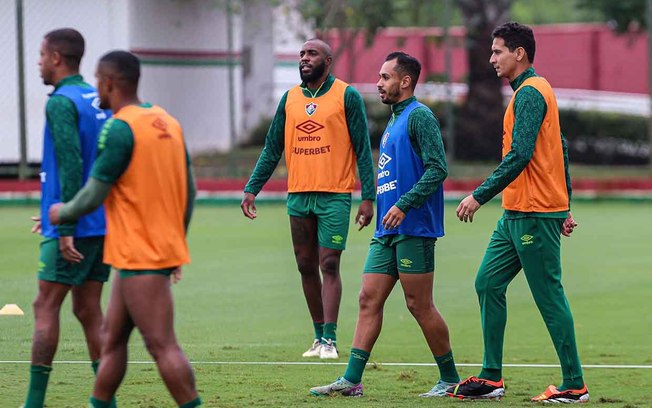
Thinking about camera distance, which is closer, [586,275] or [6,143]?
[586,275]

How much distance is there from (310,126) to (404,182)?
1866 millimetres

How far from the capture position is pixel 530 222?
8.80 metres

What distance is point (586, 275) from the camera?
16016 millimetres

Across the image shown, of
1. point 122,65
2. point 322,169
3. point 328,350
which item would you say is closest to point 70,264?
point 122,65

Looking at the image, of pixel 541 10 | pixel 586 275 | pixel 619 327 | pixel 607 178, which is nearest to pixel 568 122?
pixel 607 178

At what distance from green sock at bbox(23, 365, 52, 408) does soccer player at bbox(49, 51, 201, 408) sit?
877mm

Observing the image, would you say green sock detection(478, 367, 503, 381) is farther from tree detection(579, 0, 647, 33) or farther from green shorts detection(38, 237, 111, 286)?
tree detection(579, 0, 647, 33)

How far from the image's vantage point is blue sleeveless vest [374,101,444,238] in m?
8.93

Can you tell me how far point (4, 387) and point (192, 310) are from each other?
13.6 ft

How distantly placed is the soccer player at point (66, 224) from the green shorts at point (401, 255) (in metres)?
1.86

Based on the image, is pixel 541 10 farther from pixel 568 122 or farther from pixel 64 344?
pixel 64 344

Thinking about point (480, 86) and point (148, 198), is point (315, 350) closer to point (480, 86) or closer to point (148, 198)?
point (148, 198)

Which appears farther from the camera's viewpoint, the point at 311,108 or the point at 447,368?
the point at 311,108

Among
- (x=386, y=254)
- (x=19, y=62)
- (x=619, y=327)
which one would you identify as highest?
(x=19, y=62)
